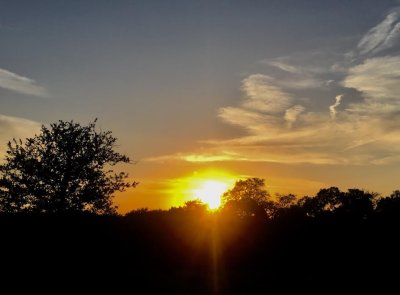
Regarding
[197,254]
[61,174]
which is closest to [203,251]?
[197,254]

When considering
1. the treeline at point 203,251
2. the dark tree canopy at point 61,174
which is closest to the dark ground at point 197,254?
the treeline at point 203,251

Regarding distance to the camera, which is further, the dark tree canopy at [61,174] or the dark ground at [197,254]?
the dark tree canopy at [61,174]

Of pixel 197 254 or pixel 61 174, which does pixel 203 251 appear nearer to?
pixel 197 254

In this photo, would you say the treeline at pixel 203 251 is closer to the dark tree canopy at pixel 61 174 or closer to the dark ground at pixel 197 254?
the dark ground at pixel 197 254

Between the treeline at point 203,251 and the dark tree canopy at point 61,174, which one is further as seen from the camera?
the dark tree canopy at point 61,174

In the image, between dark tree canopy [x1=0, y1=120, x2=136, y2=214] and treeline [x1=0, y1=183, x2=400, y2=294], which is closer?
treeline [x1=0, y1=183, x2=400, y2=294]

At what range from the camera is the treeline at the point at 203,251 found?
47.9ft

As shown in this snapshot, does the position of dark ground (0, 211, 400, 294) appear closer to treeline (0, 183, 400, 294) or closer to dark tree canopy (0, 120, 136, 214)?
treeline (0, 183, 400, 294)

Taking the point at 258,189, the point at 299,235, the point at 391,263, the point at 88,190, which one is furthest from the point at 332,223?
the point at 258,189

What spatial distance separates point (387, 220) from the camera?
19844 mm

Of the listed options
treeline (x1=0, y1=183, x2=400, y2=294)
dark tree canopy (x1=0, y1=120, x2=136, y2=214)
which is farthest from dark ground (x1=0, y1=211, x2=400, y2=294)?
dark tree canopy (x1=0, y1=120, x2=136, y2=214)

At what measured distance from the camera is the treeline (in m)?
14.6

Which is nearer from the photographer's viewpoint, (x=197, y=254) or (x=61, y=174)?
(x=197, y=254)

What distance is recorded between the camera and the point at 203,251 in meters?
17.3
